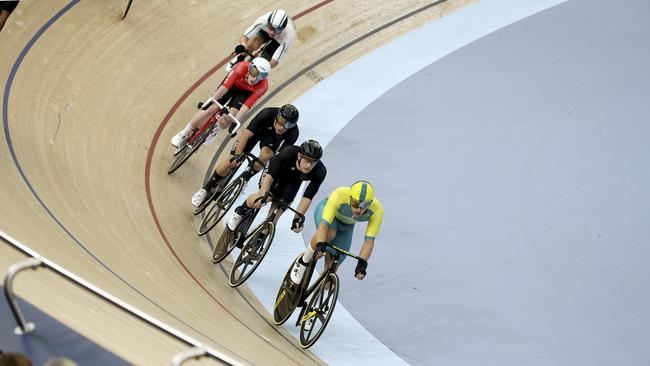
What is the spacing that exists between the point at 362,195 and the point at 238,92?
2.14m

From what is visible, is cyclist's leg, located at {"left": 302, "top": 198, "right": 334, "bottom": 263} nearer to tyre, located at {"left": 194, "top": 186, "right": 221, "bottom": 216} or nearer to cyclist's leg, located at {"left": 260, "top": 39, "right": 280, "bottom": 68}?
tyre, located at {"left": 194, "top": 186, "right": 221, "bottom": 216}

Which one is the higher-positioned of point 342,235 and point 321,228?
point 342,235

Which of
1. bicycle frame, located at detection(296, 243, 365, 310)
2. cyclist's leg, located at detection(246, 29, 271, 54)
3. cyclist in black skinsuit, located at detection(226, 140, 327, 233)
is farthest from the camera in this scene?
cyclist's leg, located at detection(246, 29, 271, 54)

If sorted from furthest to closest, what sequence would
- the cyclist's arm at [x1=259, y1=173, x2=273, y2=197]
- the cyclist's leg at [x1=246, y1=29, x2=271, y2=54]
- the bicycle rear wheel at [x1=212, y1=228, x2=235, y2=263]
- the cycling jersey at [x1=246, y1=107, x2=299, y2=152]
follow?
the cyclist's leg at [x1=246, y1=29, x2=271, y2=54] < the cycling jersey at [x1=246, y1=107, x2=299, y2=152] < the bicycle rear wheel at [x1=212, y1=228, x2=235, y2=263] < the cyclist's arm at [x1=259, y1=173, x2=273, y2=197]

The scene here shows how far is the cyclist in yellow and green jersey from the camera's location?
520 cm

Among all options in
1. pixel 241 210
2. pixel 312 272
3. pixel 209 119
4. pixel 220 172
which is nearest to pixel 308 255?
pixel 312 272

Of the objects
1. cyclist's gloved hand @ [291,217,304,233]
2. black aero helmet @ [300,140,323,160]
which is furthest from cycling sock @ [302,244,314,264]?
black aero helmet @ [300,140,323,160]

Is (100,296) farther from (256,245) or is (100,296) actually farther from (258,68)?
(258,68)

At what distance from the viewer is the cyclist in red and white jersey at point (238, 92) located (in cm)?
660

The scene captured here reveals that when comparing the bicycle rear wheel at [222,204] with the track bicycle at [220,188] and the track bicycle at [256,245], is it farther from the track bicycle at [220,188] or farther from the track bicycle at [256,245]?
the track bicycle at [256,245]

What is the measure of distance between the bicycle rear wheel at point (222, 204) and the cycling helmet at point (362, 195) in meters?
1.45

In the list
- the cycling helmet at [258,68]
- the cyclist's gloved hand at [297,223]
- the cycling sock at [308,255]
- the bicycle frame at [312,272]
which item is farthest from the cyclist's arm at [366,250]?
the cycling helmet at [258,68]

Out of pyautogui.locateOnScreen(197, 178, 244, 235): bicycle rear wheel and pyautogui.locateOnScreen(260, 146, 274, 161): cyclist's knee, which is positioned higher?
pyautogui.locateOnScreen(260, 146, 274, 161): cyclist's knee

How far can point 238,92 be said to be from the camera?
22.8 ft
